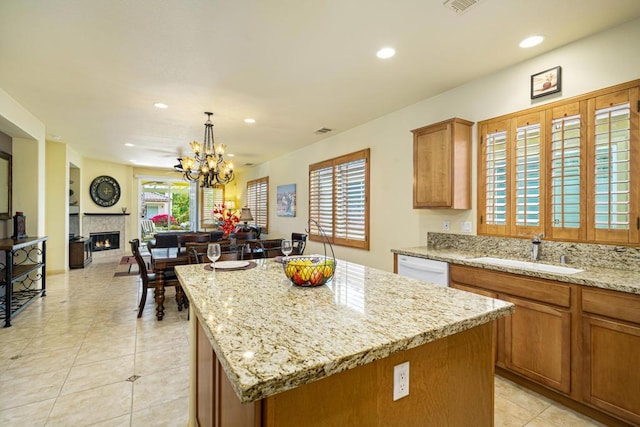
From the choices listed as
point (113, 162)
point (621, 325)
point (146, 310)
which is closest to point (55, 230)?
point (113, 162)

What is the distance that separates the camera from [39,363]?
2619 millimetres

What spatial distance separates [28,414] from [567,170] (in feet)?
13.8

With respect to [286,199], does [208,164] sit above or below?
above

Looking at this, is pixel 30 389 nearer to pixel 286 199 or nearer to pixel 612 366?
pixel 612 366

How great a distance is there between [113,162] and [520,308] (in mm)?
9720

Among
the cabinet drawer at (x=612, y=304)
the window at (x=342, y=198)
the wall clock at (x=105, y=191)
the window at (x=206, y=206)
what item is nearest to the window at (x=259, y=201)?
the window at (x=206, y=206)

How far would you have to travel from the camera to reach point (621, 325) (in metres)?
1.77

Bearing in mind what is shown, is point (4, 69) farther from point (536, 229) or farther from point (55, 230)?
point (536, 229)

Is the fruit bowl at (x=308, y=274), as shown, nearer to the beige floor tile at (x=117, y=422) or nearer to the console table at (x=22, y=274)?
the beige floor tile at (x=117, y=422)

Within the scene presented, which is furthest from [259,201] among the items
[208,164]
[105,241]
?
[105,241]

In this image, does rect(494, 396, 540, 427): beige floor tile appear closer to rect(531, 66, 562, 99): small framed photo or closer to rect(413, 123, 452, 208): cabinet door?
rect(413, 123, 452, 208): cabinet door

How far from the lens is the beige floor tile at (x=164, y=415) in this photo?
6.33ft

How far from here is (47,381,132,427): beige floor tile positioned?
1.94 metres

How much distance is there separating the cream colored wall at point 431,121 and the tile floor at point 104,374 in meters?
1.96
